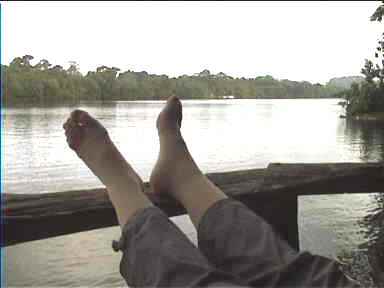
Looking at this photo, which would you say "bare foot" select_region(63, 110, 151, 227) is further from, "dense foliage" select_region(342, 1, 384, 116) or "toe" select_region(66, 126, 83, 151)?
"dense foliage" select_region(342, 1, 384, 116)

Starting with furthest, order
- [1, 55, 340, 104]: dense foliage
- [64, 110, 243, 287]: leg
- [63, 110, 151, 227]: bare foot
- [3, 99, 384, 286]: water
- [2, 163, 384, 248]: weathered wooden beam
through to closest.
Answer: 1. [1, 55, 340, 104]: dense foliage
2. [3, 99, 384, 286]: water
3. [2, 163, 384, 248]: weathered wooden beam
4. [63, 110, 151, 227]: bare foot
5. [64, 110, 243, 287]: leg

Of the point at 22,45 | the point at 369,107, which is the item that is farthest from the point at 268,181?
the point at 369,107

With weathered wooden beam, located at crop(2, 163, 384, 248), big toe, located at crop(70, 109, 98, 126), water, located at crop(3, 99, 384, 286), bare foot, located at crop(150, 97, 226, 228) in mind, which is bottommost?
water, located at crop(3, 99, 384, 286)

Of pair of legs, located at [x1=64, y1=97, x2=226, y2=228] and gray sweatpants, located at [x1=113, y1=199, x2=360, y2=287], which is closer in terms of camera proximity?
gray sweatpants, located at [x1=113, y1=199, x2=360, y2=287]

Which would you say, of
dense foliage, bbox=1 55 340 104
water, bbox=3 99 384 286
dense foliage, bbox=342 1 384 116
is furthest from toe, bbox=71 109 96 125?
dense foliage, bbox=342 1 384 116

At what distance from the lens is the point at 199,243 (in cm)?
77

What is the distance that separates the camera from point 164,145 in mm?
1080

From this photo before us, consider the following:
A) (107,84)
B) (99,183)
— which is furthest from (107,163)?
(99,183)

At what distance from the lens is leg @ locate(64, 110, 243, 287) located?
23.8 inches

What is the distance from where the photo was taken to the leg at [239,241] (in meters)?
0.63

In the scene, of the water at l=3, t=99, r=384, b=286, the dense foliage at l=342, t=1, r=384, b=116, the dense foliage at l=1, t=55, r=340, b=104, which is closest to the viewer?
the water at l=3, t=99, r=384, b=286

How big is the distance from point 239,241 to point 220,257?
0.14 feet

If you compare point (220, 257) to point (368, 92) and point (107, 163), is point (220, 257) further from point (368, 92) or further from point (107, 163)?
point (368, 92)

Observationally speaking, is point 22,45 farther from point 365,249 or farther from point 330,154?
point 330,154
